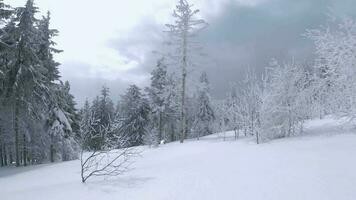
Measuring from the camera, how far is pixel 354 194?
27.0 feet

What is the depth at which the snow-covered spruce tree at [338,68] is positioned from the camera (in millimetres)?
18734

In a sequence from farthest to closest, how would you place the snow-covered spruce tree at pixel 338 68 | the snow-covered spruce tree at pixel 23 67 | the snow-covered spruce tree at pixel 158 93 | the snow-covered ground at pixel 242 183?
1. the snow-covered spruce tree at pixel 158 93
2. the snow-covered spruce tree at pixel 23 67
3. the snow-covered spruce tree at pixel 338 68
4. the snow-covered ground at pixel 242 183

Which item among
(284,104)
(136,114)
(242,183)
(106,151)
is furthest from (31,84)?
(136,114)

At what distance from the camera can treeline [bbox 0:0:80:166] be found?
25.2m

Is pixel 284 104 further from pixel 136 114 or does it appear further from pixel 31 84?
pixel 136 114

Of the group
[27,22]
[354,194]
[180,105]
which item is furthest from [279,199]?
[180,105]

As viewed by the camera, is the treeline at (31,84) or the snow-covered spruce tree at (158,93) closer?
the treeline at (31,84)

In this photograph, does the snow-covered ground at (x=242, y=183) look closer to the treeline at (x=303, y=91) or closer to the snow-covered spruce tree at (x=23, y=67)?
the treeline at (x=303, y=91)

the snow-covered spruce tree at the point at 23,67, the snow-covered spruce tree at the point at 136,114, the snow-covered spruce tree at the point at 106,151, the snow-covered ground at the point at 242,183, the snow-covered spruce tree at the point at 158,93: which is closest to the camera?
the snow-covered ground at the point at 242,183

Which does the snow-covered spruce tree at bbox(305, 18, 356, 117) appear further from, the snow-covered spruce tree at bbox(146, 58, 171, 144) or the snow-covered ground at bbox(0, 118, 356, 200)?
the snow-covered spruce tree at bbox(146, 58, 171, 144)

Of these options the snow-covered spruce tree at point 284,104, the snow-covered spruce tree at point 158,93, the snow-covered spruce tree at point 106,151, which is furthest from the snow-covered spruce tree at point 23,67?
the snow-covered spruce tree at point 158,93

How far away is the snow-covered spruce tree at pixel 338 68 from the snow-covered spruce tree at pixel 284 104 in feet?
8.63

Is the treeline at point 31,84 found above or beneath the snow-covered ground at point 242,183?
above

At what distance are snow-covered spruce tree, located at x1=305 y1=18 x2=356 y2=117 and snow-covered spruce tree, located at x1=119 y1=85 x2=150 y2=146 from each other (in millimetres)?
31555
